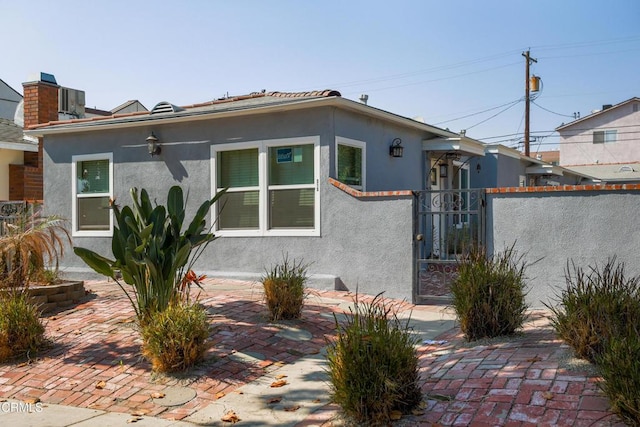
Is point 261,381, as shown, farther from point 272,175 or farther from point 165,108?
point 165,108

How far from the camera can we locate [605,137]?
45656 mm

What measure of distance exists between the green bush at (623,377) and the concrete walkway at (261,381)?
148 mm

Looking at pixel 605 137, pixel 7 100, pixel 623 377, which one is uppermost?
pixel 605 137

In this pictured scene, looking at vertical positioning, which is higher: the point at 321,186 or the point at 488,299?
the point at 321,186

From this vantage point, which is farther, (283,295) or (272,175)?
(272,175)

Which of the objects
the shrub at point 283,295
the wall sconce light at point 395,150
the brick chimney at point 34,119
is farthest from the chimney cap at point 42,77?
the shrub at point 283,295

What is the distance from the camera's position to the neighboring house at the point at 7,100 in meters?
25.2

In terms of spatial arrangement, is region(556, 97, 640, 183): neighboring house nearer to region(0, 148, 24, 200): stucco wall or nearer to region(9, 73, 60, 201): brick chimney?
region(9, 73, 60, 201): brick chimney

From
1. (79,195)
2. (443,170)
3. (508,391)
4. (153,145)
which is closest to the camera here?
(508,391)

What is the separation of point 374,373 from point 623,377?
164cm

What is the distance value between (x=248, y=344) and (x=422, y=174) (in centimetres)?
789

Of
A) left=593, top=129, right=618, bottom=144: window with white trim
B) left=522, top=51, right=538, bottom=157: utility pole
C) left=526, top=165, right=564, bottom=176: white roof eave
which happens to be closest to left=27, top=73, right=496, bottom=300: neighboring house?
left=526, top=165, right=564, bottom=176: white roof eave

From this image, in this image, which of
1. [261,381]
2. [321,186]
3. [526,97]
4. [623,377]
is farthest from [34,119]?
[526,97]
